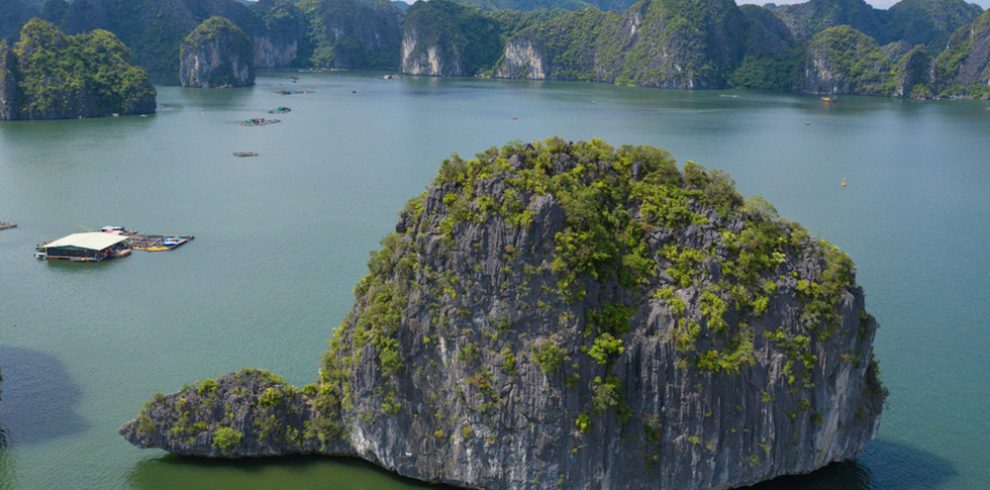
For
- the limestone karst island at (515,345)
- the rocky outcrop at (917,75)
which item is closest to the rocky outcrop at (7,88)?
the limestone karst island at (515,345)

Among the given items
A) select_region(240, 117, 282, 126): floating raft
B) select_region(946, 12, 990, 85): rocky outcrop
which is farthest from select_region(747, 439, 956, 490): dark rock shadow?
select_region(946, 12, 990, 85): rocky outcrop

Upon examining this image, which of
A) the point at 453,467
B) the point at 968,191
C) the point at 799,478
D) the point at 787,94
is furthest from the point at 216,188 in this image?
the point at 787,94

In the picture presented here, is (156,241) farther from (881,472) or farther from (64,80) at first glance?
(64,80)

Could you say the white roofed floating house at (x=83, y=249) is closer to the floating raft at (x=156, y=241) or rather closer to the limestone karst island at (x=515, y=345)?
the limestone karst island at (x=515, y=345)

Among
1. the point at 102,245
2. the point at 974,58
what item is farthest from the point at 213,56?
the point at 974,58

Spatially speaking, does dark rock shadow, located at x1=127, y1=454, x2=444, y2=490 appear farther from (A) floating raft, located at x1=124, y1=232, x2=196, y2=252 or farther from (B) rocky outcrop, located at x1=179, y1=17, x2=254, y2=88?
(B) rocky outcrop, located at x1=179, y1=17, x2=254, y2=88

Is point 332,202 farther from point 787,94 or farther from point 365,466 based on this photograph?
point 787,94

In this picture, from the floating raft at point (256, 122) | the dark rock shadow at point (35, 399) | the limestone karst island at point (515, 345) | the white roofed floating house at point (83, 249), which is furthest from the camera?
the floating raft at point (256, 122)
